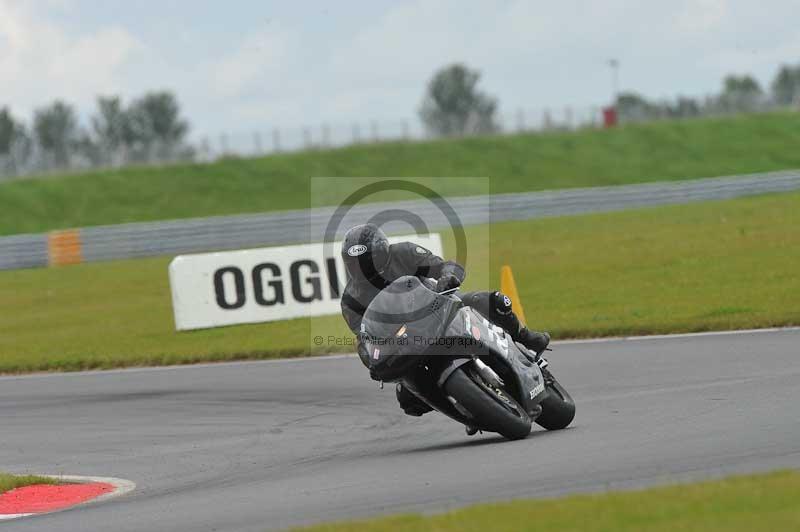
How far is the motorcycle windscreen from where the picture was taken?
896 cm

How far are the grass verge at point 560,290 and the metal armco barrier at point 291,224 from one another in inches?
25.0

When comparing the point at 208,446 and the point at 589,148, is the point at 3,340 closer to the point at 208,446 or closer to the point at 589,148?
the point at 208,446

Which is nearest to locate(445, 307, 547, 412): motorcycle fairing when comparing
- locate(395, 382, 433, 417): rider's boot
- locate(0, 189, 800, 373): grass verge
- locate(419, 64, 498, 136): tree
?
locate(395, 382, 433, 417): rider's boot

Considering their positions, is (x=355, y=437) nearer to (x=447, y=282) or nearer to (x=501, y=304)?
(x=501, y=304)

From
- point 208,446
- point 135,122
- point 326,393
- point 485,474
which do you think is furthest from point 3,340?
point 135,122

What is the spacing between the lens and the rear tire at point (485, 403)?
9.06 metres

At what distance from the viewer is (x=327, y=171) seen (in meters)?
55.7

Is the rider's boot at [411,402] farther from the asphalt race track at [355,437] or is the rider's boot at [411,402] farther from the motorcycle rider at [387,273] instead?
the asphalt race track at [355,437]

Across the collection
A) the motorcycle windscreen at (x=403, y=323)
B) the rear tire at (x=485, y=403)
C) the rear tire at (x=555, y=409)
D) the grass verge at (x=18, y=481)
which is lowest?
the grass verge at (x=18, y=481)

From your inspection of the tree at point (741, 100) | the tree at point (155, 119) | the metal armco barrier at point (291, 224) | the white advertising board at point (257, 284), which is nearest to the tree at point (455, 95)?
the tree at point (155, 119)

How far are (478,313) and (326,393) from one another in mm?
4751

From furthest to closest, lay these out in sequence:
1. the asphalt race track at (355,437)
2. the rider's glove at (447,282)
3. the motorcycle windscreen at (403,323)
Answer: the rider's glove at (447,282) → the motorcycle windscreen at (403,323) → the asphalt race track at (355,437)

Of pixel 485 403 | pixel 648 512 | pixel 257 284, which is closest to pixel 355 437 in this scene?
pixel 485 403

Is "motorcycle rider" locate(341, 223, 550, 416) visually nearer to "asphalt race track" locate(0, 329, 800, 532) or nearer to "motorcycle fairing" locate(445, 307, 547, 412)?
"motorcycle fairing" locate(445, 307, 547, 412)
